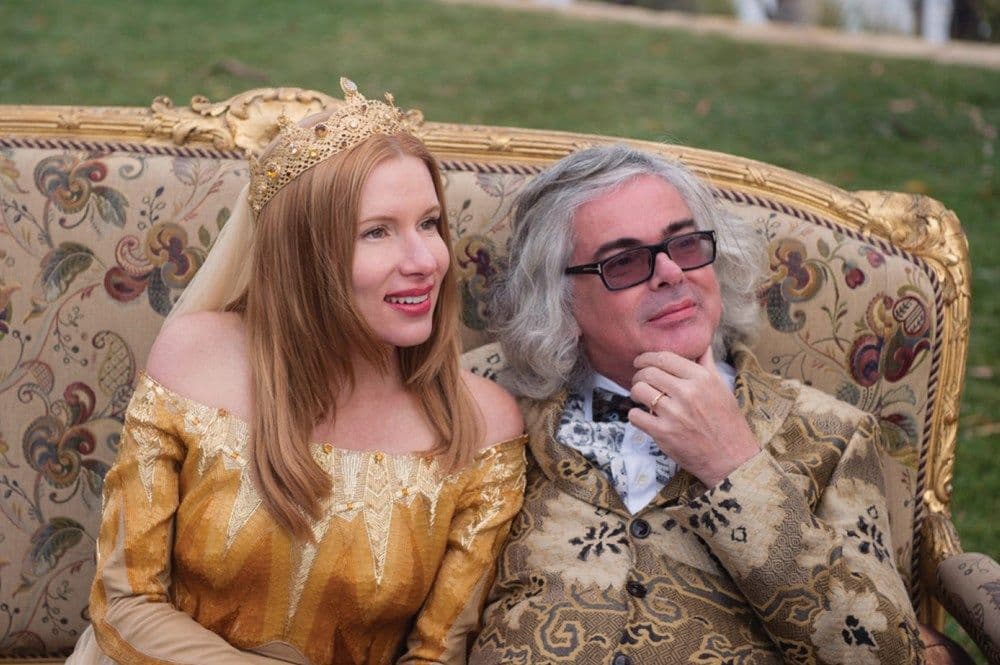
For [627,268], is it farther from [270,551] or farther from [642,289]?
[270,551]

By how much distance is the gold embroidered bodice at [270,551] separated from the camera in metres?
2.42

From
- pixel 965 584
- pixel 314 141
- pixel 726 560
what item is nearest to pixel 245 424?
pixel 314 141

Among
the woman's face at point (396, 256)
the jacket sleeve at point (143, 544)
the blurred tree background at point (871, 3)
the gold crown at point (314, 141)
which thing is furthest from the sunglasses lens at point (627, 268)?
the blurred tree background at point (871, 3)

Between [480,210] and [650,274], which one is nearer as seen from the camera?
[650,274]

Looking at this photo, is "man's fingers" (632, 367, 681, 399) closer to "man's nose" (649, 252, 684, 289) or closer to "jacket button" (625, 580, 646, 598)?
"man's nose" (649, 252, 684, 289)

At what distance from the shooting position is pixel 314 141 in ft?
7.86

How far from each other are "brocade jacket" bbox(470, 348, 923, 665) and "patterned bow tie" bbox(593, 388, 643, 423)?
0.30ft

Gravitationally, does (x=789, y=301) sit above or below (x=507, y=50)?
below

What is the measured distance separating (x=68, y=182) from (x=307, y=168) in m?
0.92

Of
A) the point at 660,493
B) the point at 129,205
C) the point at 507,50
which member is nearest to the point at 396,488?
the point at 660,493

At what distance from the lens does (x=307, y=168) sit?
2391 millimetres

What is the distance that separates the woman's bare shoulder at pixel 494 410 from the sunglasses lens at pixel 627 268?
352 mm

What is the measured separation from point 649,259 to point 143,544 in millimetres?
1206

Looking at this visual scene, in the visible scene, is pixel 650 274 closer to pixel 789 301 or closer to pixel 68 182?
pixel 789 301
